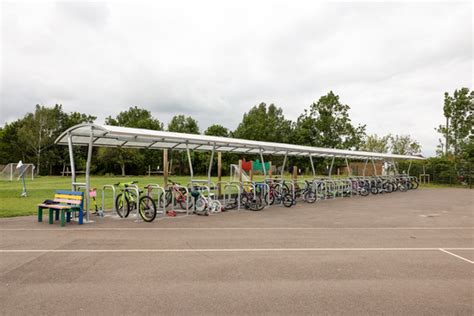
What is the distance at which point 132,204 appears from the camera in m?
10.5

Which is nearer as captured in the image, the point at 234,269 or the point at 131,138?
the point at 234,269

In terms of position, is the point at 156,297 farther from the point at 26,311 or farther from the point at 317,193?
the point at 317,193

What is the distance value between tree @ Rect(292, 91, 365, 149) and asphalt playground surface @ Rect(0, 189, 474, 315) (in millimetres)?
38271

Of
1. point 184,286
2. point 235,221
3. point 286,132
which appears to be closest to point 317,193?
point 235,221

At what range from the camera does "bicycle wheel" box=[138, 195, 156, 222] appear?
930cm

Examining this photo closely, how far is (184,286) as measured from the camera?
422 centimetres

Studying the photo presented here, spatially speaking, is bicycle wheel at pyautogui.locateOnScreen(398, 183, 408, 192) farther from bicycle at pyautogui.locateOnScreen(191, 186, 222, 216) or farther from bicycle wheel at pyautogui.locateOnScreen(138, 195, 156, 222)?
bicycle wheel at pyautogui.locateOnScreen(138, 195, 156, 222)

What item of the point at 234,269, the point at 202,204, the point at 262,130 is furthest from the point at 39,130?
the point at 234,269

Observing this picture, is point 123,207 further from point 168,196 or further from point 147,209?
point 168,196

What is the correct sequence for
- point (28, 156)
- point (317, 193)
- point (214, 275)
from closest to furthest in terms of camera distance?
point (214, 275) < point (317, 193) < point (28, 156)

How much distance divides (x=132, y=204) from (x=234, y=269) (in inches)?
249

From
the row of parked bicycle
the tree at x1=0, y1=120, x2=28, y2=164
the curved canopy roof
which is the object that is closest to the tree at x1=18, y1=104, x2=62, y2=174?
the tree at x1=0, y1=120, x2=28, y2=164

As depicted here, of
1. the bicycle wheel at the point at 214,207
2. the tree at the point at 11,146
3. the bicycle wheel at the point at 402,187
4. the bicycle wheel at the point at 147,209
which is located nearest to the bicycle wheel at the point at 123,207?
the bicycle wheel at the point at 147,209

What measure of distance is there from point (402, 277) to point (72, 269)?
448cm
